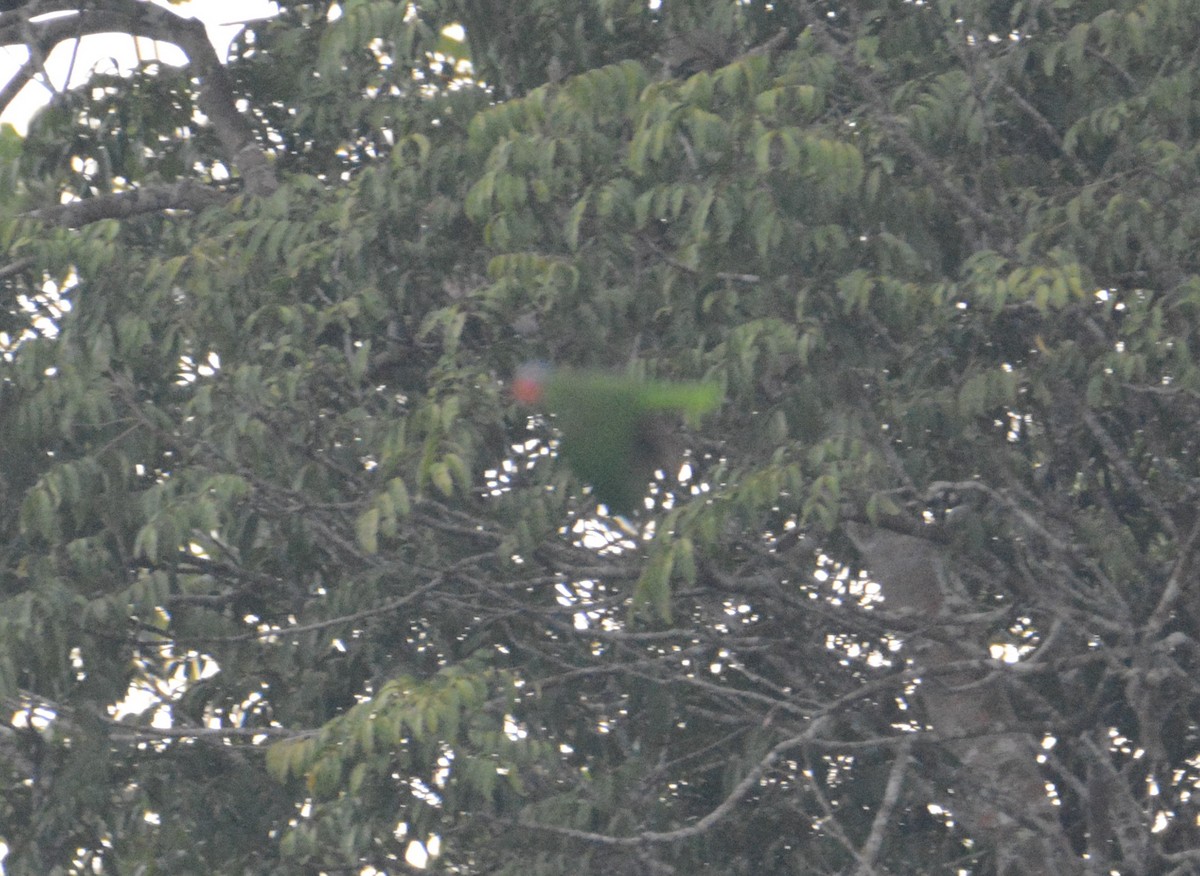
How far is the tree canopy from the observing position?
13.1 ft

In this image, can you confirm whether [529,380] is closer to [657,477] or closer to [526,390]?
[526,390]

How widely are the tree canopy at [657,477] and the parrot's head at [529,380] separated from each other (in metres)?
0.07

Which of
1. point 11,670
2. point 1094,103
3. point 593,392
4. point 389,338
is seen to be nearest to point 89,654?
point 11,670

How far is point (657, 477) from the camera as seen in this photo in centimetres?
404

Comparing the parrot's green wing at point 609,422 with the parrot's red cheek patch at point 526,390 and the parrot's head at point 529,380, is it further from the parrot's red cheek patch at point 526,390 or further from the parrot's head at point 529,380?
the parrot's head at point 529,380

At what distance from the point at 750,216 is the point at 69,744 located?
2446 millimetres

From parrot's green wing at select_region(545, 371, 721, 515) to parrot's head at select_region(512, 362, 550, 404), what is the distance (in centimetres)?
46

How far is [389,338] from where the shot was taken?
190 inches

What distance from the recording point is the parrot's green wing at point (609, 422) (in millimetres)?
2578

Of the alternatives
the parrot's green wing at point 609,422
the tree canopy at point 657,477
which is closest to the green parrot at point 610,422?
the parrot's green wing at point 609,422

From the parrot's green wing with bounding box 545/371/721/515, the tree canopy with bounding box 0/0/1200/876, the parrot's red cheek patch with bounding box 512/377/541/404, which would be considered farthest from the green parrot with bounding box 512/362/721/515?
the tree canopy with bounding box 0/0/1200/876

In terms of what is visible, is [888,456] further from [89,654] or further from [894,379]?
[89,654]

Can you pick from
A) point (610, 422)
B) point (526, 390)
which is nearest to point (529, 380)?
point (526, 390)

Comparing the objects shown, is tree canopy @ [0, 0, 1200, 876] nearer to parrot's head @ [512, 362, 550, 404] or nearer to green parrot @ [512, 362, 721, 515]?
parrot's head @ [512, 362, 550, 404]
